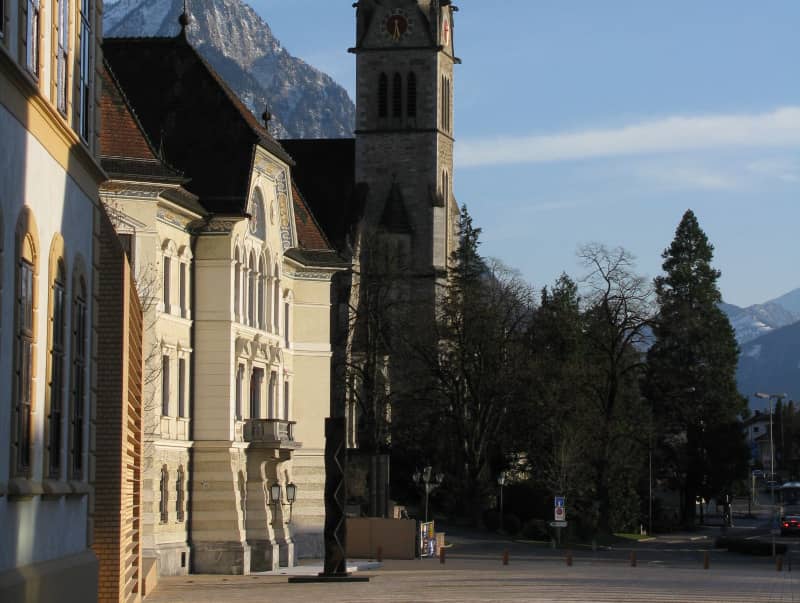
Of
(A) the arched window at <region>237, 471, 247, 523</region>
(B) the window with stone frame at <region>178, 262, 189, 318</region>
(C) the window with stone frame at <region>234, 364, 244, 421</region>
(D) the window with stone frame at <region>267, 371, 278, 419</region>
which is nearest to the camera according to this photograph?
(B) the window with stone frame at <region>178, 262, 189, 318</region>

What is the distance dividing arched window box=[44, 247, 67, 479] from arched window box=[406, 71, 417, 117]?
9015cm

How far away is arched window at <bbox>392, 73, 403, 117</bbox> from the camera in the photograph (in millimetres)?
108500

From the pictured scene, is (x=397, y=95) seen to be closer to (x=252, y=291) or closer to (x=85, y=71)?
(x=252, y=291)

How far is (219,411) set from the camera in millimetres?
51031

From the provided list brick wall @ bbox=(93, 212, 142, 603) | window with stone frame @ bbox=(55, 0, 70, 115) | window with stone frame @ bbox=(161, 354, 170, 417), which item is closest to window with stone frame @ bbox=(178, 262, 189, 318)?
window with stone frame @ bbox=(161, 354, 170, 417)

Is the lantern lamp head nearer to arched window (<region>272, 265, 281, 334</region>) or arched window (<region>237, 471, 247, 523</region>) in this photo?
arched window (<region>237, 471, 247, 523</region>)

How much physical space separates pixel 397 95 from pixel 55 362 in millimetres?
91197

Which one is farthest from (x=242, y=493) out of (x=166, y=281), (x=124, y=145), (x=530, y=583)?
(x=530, y=583)

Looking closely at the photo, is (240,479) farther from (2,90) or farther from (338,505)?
(2,90)

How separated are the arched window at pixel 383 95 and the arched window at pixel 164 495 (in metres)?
62.6

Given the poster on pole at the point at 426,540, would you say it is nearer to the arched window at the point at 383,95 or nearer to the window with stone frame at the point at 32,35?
the arched window at the point at 383,95

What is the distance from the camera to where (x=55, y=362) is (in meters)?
18.5

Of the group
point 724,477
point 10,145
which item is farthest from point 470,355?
point 10,145

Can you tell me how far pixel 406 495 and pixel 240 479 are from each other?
1672 inches
